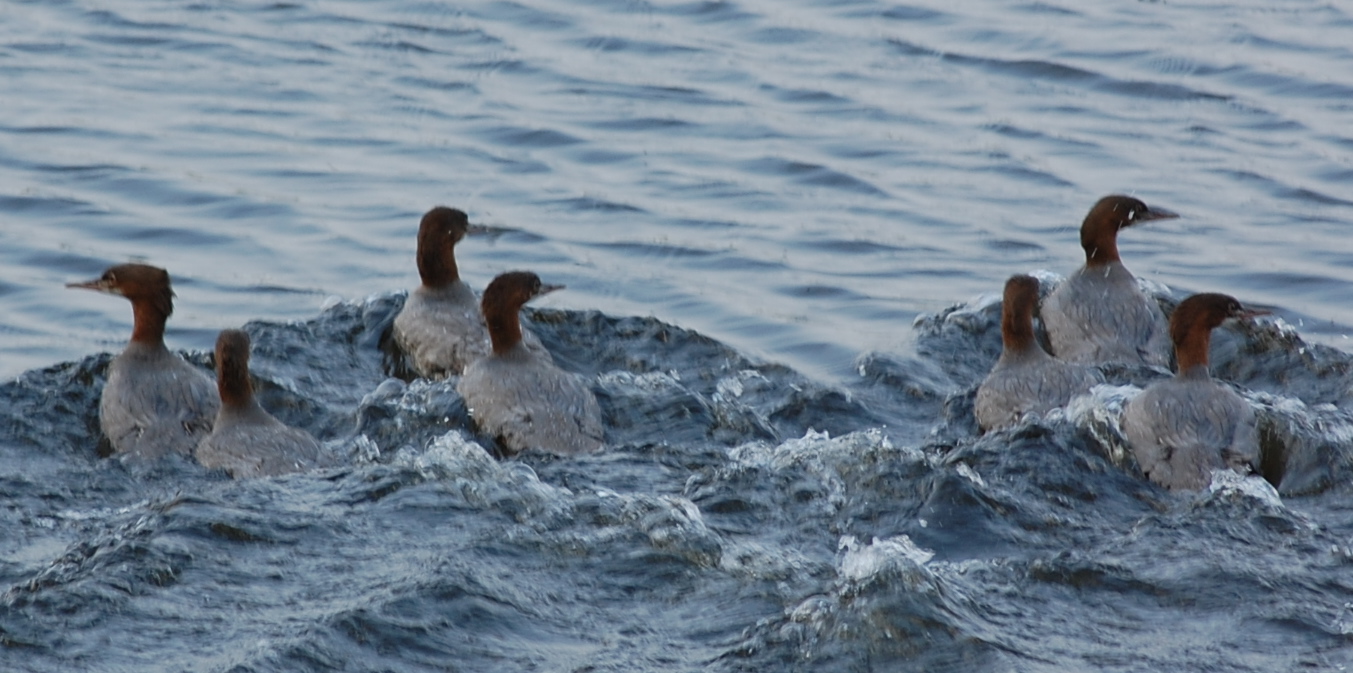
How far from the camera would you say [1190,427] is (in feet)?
28.3

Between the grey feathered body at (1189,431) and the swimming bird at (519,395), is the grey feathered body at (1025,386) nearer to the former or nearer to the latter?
the grey feathered body at (1189,431)

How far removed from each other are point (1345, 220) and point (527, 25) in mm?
7858

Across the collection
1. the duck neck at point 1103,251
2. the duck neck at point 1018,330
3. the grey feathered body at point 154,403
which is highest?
the duck neck at point 1103,251

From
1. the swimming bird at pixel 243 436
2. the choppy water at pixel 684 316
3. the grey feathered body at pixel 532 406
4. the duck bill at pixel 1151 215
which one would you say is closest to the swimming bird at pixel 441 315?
the choppy water at pixel 684 316

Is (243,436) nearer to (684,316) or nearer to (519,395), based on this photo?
(519,395)

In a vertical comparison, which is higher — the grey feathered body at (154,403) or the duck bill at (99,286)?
the duck bill at (99,286)

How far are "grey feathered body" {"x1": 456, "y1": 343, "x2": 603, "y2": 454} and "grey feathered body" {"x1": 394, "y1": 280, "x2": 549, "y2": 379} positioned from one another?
28.2 inches

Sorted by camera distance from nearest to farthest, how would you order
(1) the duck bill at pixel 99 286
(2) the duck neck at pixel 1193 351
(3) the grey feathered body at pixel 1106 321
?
A: 1. (2) the duck neck at pixel 1193 351
2. (1) the duck bill at pixel 99 286
3. (3) the grey feathered body at pixel 1106 321

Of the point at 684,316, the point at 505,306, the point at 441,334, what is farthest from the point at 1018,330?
the point at 441,334

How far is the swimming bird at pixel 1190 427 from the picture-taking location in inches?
331

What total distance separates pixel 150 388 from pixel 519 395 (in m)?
1.89

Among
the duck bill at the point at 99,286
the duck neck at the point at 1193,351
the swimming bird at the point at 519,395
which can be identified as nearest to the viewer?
the swimming bird at the point at 519,395

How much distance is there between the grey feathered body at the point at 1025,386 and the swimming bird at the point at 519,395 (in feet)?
6.60

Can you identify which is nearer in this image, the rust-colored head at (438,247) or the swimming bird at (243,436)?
the swimming bird at (243,436)
